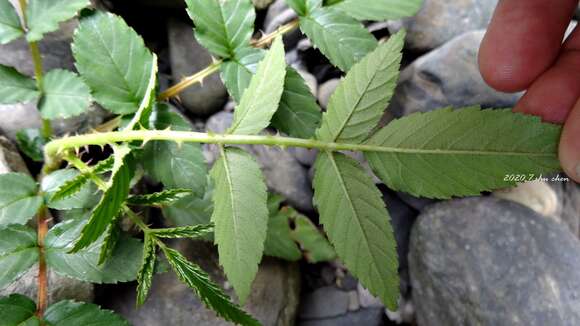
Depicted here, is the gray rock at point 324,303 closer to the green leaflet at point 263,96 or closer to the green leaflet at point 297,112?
the green leaflet at point 297,112

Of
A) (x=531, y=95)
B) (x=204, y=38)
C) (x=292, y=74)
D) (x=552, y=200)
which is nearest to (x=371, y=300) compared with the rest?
(x=552, y=200)


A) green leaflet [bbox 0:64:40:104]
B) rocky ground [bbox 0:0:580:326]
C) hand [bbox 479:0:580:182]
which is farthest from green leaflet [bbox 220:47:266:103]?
hand [bbox 479:0:580:182]

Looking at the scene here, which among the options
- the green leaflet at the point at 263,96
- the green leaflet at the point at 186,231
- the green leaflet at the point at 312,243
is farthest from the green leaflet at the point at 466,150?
the green leaflet at the point at 312,243

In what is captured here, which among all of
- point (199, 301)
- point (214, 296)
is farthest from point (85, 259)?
point (199, 301)

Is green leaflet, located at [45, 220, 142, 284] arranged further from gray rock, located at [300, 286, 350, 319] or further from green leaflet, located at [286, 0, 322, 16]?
gray rock, located at [300, 286, 350, 319]

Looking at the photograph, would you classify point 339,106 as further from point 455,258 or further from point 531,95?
point 455,258

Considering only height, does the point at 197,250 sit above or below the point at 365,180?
below

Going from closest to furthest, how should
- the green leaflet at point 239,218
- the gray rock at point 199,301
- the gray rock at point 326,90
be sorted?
the green leaflet at point 239,218, the gray rock at point 199,301, the gray rock at point 326,90
